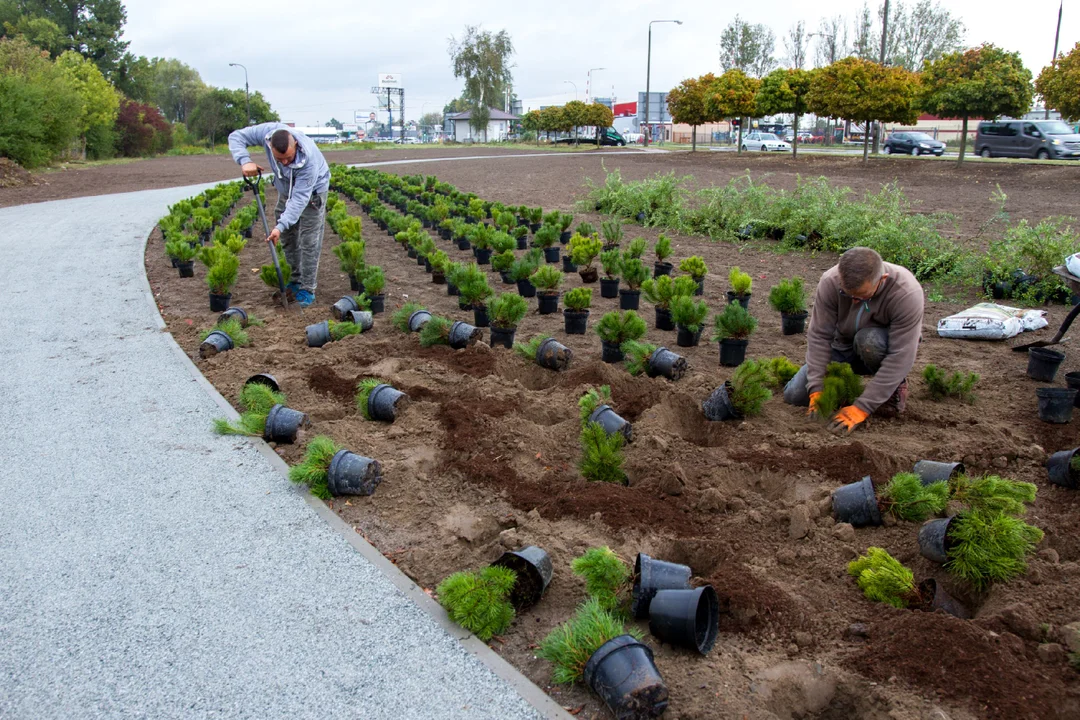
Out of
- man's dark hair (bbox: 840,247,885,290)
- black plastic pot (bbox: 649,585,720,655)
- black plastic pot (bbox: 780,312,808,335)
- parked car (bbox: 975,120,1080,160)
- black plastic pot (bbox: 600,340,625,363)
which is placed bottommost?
black plastic pot (bbox: 649,585,720,655)

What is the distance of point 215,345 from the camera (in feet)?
21.5

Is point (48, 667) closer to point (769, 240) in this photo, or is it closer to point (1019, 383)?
point (1019, 383)

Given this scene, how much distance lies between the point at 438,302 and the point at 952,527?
6358mm

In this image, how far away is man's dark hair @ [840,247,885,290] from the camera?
171 inches

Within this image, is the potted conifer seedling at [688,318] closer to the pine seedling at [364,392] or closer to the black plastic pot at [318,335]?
the pine seedling at [364,392]

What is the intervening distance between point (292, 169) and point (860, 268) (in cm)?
574

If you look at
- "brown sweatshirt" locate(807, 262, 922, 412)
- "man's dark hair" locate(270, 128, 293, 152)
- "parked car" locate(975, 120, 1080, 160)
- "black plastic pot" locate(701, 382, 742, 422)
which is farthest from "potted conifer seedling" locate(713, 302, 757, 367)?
"parked car" locate(975, 120, 1080, 160)

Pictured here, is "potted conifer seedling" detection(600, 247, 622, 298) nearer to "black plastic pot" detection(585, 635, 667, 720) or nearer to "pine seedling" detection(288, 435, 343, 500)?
"pine seedling" detection(288, 435, 343, 500)

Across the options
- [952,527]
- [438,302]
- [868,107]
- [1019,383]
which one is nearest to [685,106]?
[868,107]

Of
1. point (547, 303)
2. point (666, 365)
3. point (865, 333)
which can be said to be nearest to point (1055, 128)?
point (547, 303)

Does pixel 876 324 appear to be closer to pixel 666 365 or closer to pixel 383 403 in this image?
pixel 666 365

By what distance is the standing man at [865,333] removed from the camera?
4480mm

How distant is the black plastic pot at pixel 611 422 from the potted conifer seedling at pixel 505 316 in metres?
2.09

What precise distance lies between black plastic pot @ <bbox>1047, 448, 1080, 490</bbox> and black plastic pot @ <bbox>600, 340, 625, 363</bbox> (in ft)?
10.2
